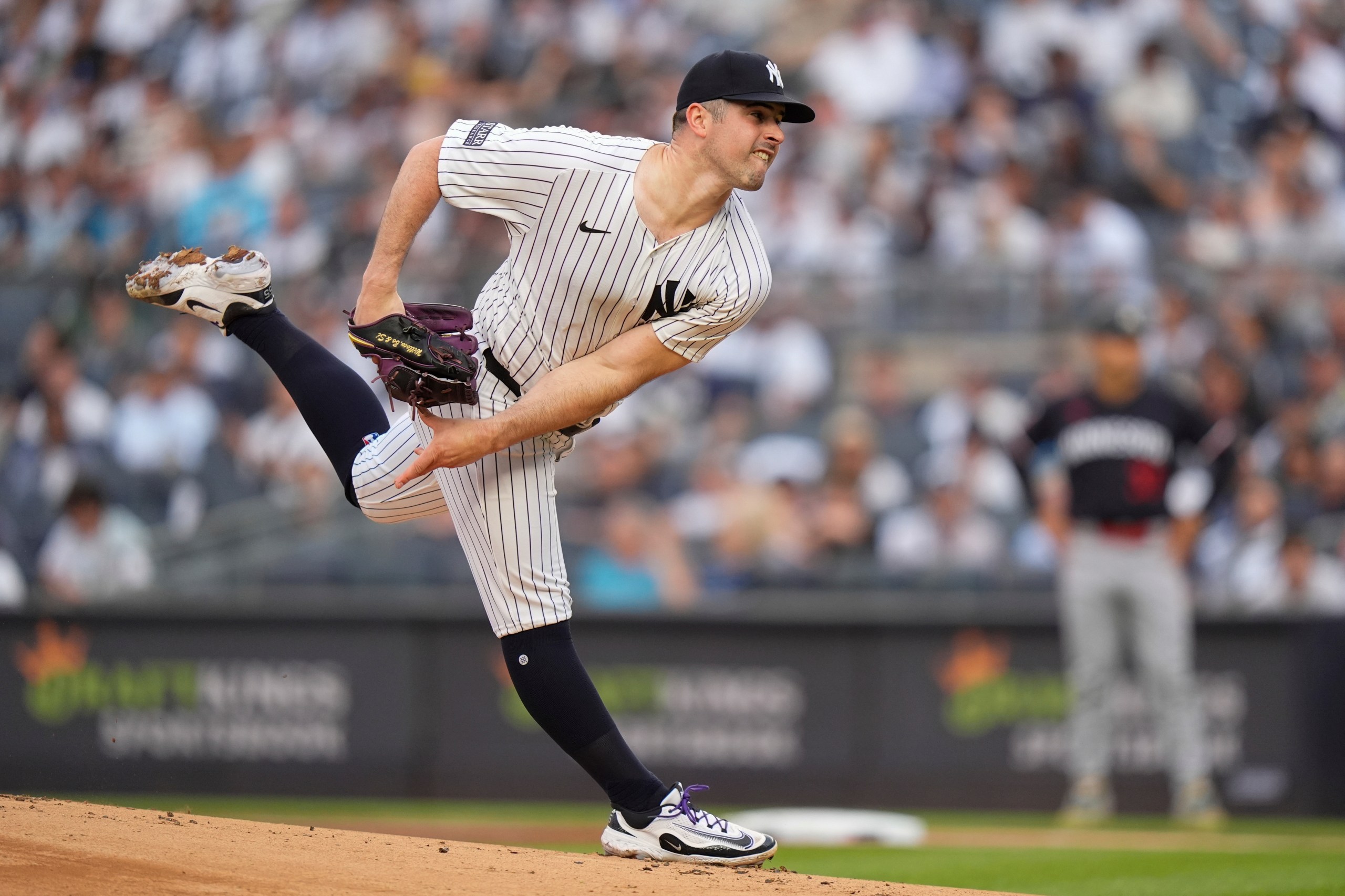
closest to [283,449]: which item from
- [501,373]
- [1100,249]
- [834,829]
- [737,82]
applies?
[834,829]

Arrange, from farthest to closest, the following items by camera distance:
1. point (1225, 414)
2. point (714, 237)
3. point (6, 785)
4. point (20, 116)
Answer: point (20, 116) < point (1225, 414) < point (6, 785) < point (714, 237)

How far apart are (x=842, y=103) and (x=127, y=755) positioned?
25.1ft

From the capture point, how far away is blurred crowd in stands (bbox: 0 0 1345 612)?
1048cm

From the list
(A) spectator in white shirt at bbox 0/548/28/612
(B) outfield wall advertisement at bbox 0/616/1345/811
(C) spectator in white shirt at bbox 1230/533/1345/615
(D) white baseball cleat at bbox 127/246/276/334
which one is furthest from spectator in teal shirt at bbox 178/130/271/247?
→ (C) spectator in white shirt at bbox 1230/533/1345/615

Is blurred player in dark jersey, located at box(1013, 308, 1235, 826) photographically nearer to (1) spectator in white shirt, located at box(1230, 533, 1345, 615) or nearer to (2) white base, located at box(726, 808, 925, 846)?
(1) spectator in white shirt, located at box(1230, 533, 1345, 615)

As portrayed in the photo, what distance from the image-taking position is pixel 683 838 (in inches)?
196

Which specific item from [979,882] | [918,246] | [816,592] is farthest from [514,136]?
[918,246]

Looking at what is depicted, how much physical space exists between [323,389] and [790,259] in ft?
24.8

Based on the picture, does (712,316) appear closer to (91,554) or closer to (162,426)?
(91,554)

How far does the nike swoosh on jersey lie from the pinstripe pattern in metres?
0.71

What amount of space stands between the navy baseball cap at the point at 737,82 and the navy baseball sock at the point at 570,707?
1.56m

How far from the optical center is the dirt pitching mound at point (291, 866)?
13.8ft

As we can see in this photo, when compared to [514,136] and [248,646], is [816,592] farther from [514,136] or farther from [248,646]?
[514,136]

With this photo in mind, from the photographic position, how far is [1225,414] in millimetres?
10695
